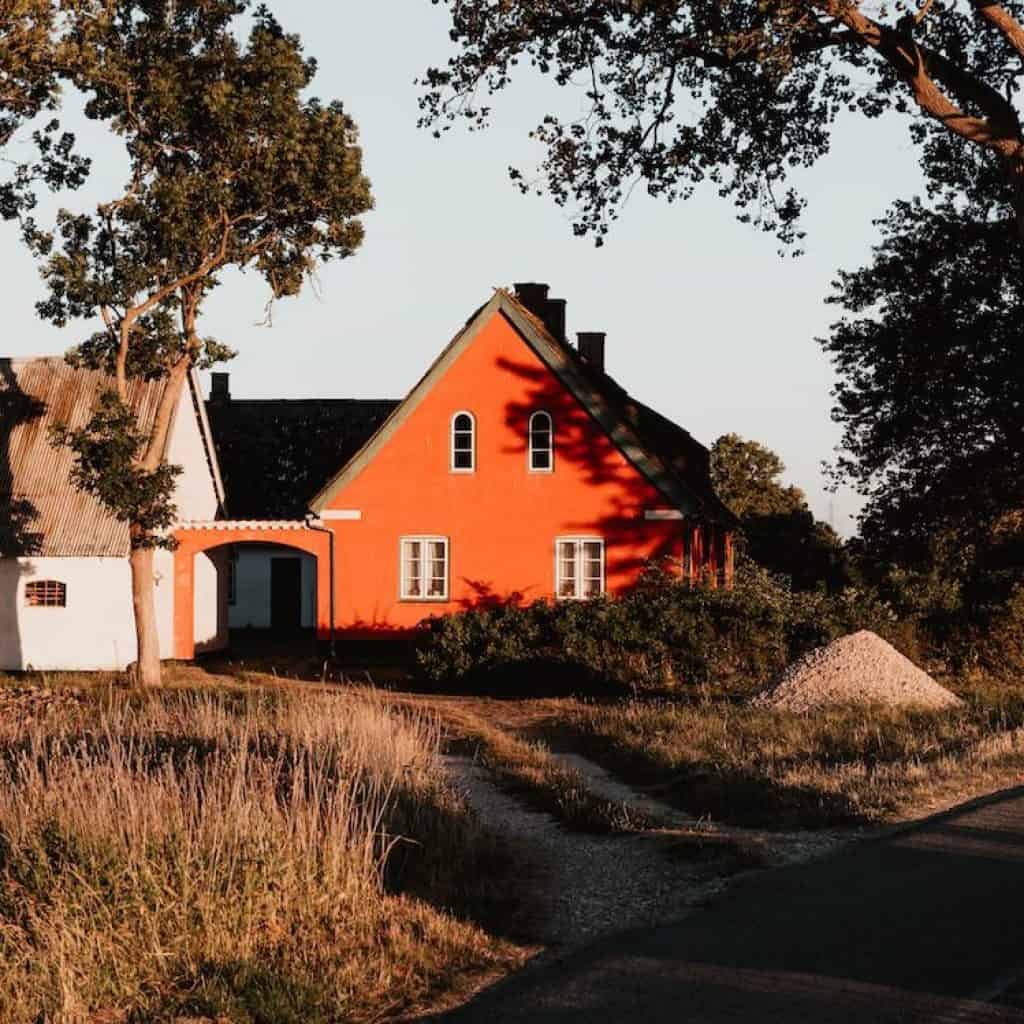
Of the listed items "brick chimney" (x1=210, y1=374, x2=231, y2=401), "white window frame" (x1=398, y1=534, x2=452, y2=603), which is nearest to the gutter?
"white window frame" (x1=398, y1=534, x2=452, y2=603)

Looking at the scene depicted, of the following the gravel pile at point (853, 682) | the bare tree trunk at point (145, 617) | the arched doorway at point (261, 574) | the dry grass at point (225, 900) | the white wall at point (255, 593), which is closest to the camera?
the dry grass at point (225, 900)

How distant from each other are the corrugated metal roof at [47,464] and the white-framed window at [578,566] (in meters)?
10.2

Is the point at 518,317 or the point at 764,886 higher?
the point at 518,317

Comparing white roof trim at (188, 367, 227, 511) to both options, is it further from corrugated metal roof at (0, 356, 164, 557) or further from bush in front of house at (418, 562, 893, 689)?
bush in front of house at (418, 562, 893, 689)

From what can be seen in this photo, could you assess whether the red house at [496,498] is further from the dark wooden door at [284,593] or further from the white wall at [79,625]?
the dark wooden door at [284,593]

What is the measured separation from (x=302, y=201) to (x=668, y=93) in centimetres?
1052

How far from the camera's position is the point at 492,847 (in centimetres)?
1212

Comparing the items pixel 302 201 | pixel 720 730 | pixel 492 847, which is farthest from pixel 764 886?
pixel 302 201

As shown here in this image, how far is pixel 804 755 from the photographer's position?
17391 mm

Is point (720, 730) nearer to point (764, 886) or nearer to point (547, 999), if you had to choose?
point (764, 886)

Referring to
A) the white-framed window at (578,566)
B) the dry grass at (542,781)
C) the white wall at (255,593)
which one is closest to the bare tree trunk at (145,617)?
the white-framed window at (578,566)

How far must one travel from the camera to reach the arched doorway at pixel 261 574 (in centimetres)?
3603

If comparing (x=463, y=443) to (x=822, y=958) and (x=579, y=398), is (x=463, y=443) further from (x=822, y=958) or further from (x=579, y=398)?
(x=822, y=958)

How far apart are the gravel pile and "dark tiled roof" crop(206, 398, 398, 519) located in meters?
22.1
